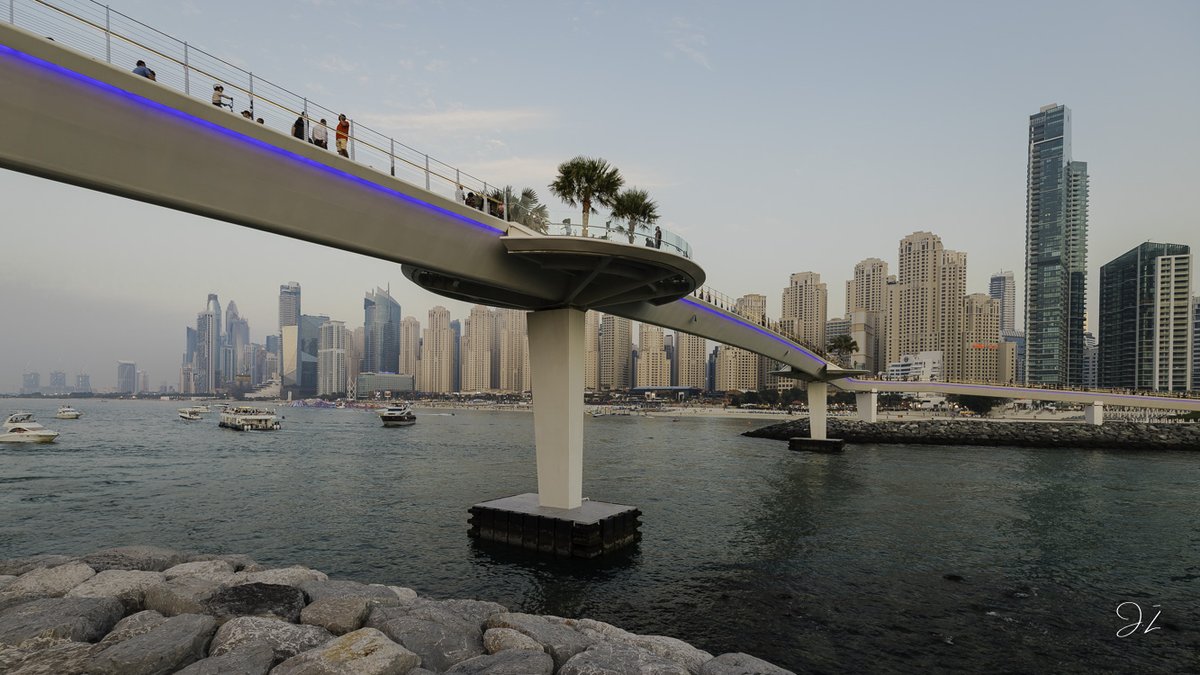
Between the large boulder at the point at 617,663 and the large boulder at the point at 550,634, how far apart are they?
1.60ft

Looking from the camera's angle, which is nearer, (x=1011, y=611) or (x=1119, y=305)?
(x=1011, y=611)

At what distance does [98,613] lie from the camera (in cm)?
984

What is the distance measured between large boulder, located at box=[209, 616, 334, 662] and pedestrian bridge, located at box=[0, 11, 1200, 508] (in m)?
7.43

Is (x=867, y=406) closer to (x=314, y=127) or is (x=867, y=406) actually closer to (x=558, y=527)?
(x=558, y=527)

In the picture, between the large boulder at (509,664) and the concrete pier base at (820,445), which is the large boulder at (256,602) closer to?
the large boulder at (509,664)

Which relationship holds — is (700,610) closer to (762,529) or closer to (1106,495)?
(762,529)

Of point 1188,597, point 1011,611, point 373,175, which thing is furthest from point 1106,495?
point 373,175

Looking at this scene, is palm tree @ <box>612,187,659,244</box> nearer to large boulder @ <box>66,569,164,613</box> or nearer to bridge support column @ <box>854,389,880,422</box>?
large boulder @ <box>66,569,164,613</box>

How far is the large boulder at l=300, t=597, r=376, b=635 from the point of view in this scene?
10359 mm

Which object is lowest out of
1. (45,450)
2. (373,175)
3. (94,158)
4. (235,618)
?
(45,450)

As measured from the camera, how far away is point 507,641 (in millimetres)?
9969

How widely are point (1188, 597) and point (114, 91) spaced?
29.3 metres

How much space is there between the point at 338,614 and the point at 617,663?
16.5 ft

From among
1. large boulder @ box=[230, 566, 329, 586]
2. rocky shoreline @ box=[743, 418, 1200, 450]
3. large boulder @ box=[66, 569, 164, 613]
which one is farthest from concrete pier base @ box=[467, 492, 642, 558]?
rocky shoreline @ box=[743, 418, 1200, 450]
